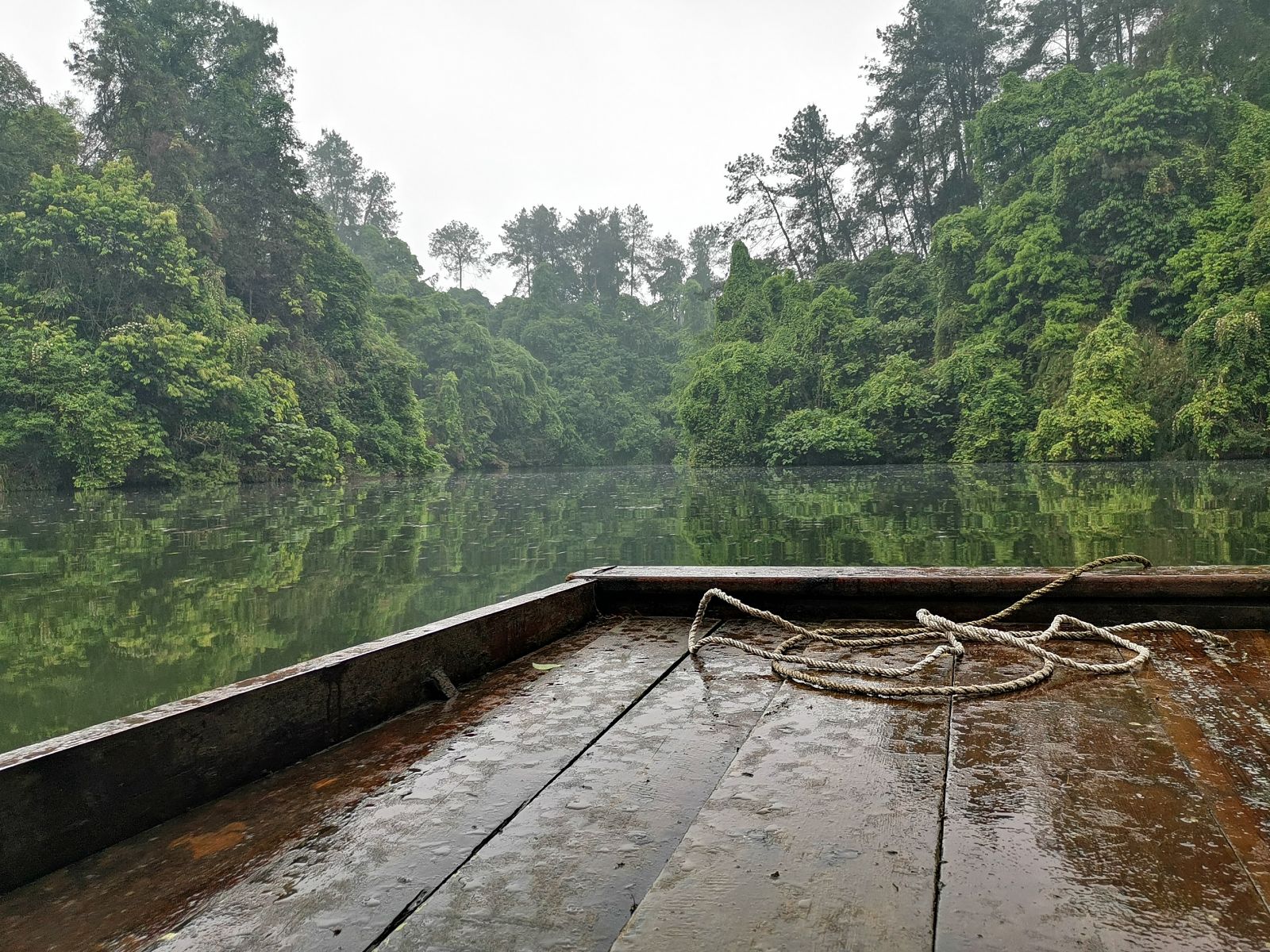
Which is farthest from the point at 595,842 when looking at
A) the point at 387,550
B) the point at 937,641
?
the point at 387,550

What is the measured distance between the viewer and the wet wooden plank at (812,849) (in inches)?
32.8

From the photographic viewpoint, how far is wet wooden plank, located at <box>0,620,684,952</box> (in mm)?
959

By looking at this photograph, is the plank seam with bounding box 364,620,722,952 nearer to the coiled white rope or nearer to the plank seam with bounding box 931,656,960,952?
the coiled white rope

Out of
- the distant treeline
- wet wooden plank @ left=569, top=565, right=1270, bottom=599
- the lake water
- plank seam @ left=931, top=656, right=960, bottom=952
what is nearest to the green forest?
the distant treeline

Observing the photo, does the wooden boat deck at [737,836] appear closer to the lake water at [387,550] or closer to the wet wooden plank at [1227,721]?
the wet wooden plank at [1227,721]

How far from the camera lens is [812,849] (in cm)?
102

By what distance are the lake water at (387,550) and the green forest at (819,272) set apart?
14.6 ft

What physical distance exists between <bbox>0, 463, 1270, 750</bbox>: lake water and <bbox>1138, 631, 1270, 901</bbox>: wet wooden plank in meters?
3.69

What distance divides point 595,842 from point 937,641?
1.42 meters

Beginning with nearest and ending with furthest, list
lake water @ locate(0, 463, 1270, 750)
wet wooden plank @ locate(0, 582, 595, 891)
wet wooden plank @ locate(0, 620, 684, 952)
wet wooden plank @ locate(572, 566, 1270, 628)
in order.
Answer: wet wooden plank @ locate(0, 620, 684, 952) < wet wooden plank @ locate(0, 582, 595, 891) < wet wooden plank @ locate(572, 566, 1270, 628) < lake water @ locate(0, 463, 1270, 750)

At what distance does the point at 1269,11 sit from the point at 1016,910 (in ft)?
96.5

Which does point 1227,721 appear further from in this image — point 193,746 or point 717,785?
point 193,746

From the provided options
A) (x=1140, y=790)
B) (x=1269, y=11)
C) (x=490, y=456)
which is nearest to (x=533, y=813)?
(x=1140, y=790)

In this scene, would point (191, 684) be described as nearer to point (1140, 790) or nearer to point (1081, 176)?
point (1140, 790)
